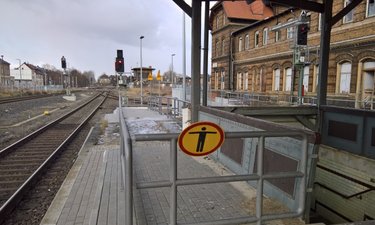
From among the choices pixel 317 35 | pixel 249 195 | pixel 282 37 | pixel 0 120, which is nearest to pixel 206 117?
pixel 249 195

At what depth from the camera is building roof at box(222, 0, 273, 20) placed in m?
37.1

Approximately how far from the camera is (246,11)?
1500 inches

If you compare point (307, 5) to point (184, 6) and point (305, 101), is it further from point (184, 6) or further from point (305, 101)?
point (305, 101)

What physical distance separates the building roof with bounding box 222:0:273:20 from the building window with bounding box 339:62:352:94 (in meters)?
18.3

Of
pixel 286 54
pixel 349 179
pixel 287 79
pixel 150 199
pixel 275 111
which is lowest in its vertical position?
pixel 349 179

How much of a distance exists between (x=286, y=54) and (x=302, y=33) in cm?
1388

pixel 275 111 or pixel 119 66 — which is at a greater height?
pixel 119 66

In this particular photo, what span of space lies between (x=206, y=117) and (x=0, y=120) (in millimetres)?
16159

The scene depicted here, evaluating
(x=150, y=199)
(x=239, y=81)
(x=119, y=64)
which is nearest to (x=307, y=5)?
(x=150, y=199)

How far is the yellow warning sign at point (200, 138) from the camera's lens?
2992 mm

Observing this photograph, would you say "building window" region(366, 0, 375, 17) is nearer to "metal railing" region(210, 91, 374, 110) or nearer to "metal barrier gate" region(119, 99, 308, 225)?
"metal railing" region(210, 91, 374, 110)

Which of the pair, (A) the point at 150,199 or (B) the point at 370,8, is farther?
(B) the point at 370,8

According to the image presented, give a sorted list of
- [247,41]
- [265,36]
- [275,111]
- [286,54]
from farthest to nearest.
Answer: [247,41]
[265,36]
[286,54]
[275,111]

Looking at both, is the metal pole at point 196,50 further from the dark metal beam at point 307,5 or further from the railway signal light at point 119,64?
the railway signal light at point 119,64
